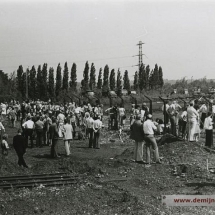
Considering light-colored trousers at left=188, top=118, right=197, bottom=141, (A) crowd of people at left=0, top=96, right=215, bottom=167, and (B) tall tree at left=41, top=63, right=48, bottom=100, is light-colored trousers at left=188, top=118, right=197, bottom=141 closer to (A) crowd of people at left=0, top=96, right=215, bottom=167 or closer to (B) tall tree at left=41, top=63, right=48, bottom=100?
(A) crowd of people at left=0, top=96, right=215, bottom=167

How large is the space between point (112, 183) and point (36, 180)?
255 centimetres

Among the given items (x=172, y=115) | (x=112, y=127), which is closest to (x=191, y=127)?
(x=172, y=115)

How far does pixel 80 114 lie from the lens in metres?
27.5

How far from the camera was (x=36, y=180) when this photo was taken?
13375 millimetres

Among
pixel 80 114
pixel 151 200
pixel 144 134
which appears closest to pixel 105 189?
pixel 151 200

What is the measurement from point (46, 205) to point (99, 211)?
4.81 ft

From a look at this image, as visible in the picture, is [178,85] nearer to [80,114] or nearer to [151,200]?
[80,114]

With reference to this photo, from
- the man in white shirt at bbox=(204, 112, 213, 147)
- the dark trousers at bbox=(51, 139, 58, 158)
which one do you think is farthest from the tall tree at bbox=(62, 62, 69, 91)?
the man in white shirt at bbox=(204, 112, 213, 147)

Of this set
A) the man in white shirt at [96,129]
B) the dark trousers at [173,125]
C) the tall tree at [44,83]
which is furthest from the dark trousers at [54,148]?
the tall tree at [44,83]

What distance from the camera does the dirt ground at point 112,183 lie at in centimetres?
1057

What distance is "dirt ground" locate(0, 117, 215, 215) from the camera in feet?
34.7

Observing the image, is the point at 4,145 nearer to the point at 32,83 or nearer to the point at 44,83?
the point at 44,83

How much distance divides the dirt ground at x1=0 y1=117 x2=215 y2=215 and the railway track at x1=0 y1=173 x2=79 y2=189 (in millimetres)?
330

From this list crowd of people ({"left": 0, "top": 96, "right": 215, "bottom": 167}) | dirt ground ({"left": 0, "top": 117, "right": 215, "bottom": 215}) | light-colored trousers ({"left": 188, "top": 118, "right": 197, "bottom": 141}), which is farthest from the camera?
light-colored trousers ({"left": 188, "top": 118, "right": 197, "bottom": 141})
